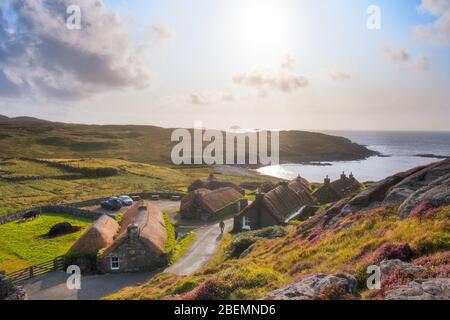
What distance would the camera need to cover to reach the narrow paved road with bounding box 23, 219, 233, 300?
3086 cm

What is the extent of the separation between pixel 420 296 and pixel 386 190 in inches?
842

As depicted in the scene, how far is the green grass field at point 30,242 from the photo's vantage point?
3862 centimetres

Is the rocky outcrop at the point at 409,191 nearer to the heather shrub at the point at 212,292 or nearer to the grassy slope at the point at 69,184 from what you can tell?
the heather shrub at the point at 212,292

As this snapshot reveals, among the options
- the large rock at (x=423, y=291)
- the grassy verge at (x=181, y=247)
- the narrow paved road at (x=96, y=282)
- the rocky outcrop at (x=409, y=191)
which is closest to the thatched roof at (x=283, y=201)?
the grassy verge at (x=181, y=247)

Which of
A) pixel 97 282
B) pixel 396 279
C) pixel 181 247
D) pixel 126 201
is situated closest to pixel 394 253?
pixel 396 279

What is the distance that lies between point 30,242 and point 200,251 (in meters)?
20.5

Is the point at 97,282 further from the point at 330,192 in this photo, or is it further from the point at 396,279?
the point at 330,192

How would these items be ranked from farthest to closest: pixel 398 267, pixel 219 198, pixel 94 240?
pixel 219 198 < pixel 94 240 < pixel 398 267

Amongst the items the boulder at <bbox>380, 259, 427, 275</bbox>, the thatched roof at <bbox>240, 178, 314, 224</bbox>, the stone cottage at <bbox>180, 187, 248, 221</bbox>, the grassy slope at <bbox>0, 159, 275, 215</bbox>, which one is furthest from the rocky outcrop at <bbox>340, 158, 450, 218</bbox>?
the grassy slope at <bbox>0, 159, 275, 215</bbox>

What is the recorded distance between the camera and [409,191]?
27.5m
